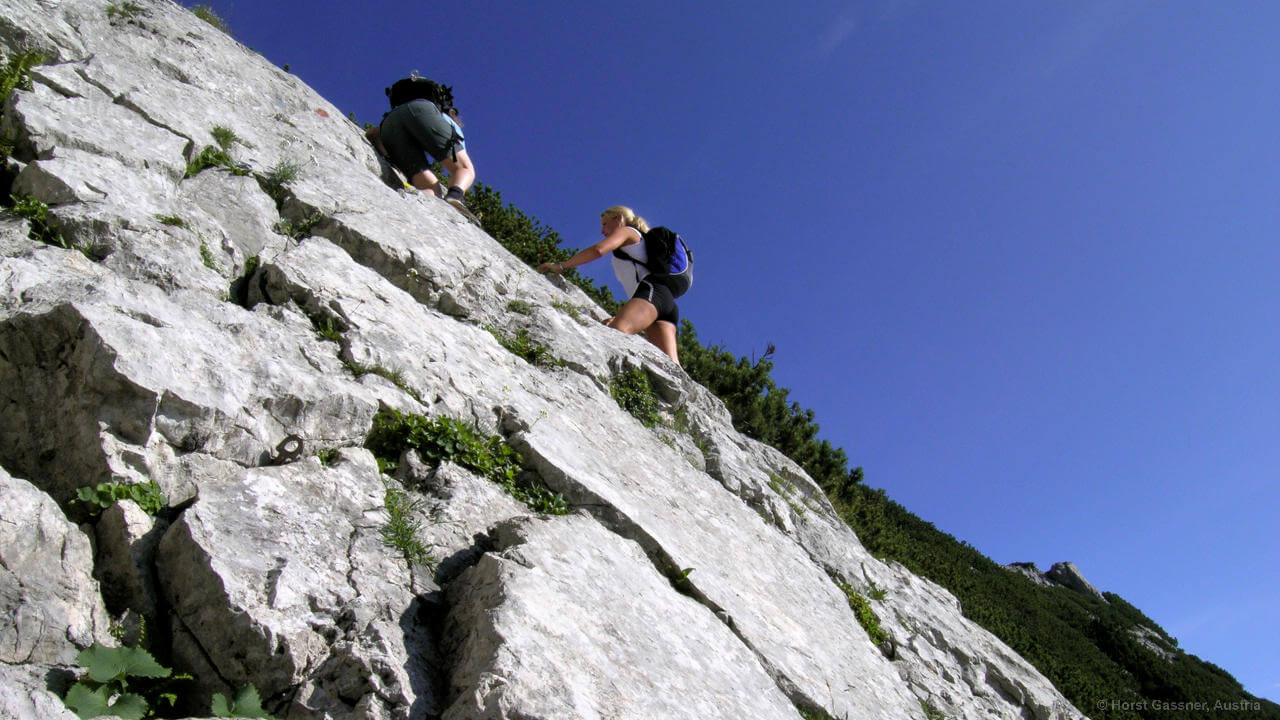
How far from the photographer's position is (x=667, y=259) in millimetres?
9594

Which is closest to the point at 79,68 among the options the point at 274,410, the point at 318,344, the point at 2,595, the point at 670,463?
the point at 318,344

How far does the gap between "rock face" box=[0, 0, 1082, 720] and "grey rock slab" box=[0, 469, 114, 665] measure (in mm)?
11

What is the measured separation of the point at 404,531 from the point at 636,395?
4.32m

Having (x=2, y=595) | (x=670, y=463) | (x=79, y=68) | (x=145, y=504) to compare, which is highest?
(x=670, y=463)

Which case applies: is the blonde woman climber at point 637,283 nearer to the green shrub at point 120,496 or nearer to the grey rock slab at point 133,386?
the grey rock slab at point 133,386

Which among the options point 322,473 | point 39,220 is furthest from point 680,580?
point 39,220

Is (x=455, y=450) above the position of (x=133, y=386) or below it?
above

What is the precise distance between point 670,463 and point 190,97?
20.5ft

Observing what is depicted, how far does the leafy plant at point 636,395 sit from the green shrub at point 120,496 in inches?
184

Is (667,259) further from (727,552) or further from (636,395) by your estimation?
(727,552)

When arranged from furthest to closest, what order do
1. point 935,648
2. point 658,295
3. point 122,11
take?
point 658,295
point 935,648
point 122,11

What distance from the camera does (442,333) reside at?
630 cm

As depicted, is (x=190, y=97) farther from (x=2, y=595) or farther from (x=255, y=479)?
(x=2, y=595)

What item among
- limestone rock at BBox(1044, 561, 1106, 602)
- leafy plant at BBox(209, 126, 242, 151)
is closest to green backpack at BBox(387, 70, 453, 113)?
leafy plant at BBox(209, 126, 242, 151)
